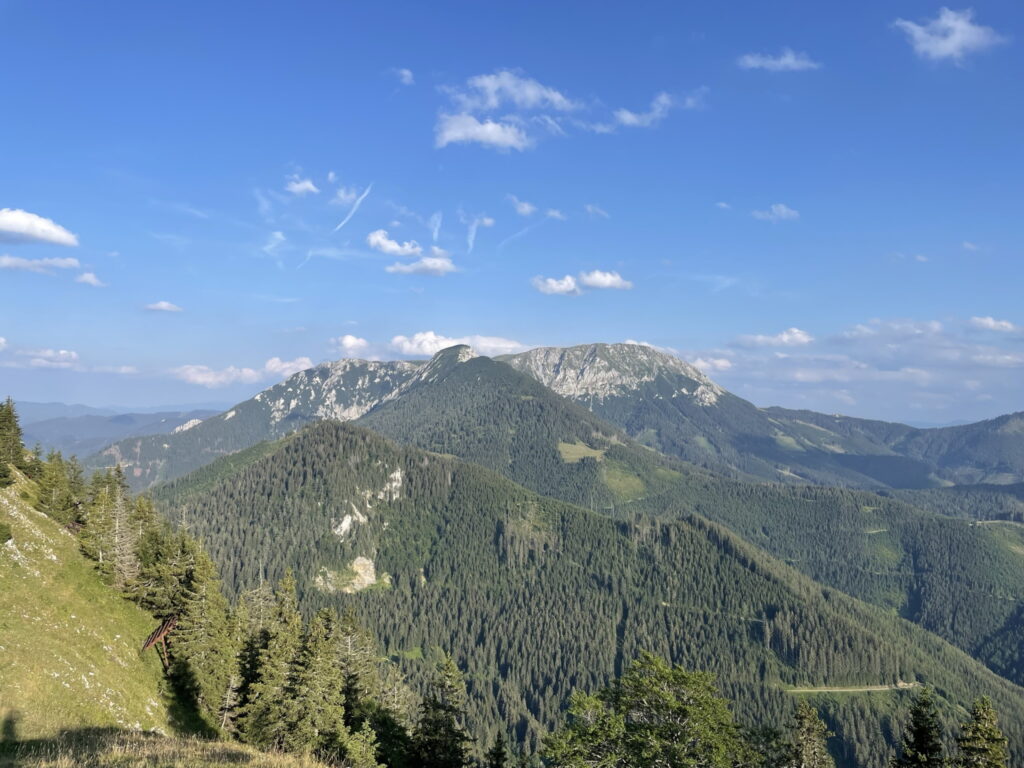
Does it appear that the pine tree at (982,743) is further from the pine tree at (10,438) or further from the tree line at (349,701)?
the pine tree at (10,438)

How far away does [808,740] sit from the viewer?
51.8m

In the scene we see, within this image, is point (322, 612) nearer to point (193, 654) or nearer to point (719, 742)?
point (193, 654)

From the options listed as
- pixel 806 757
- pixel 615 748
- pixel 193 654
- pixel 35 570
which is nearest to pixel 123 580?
pixel 35 570

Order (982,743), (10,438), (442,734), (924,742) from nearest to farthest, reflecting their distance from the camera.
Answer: (982,743), (924,742), (442,734), (10,438)

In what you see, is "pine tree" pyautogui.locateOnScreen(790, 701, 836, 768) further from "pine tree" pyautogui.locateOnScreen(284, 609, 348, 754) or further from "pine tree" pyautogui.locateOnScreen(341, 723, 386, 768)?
"pine tree" pyautogui.locateOnScreen(284, 609, 348, 754)

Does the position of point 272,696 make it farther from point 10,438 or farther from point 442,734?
point 10,438

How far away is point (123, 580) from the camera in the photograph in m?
65.6

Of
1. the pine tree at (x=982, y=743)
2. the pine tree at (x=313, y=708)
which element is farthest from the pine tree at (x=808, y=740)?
the pine tree at (x=313, y=708)

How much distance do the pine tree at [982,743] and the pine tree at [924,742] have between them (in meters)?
1.41

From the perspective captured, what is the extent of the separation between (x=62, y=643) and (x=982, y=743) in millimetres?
77165

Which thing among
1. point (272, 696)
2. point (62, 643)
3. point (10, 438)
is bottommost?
point (272, 696)

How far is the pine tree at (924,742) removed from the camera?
43312 millimetres

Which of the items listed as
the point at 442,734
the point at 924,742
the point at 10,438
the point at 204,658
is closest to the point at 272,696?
the point at 204,658

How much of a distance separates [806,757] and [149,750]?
55.7 m
